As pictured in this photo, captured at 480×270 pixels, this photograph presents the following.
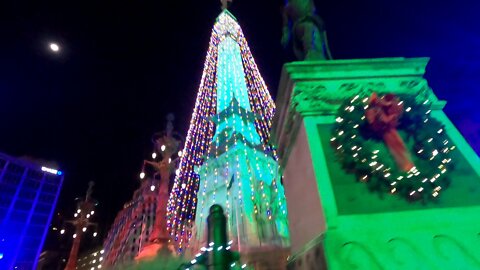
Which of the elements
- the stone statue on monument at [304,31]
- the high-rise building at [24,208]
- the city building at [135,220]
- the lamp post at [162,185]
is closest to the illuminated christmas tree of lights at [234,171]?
the lamp post at [162,185]

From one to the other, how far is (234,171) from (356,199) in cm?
1518

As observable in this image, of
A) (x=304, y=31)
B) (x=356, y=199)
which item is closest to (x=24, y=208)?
(x=304, y=31)

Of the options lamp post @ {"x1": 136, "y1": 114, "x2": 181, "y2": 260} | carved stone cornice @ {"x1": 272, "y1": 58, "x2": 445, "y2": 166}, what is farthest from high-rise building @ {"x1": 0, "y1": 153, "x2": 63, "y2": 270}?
carved stone cornice @ {"x1": 272, "y1": 58, "x2": 445, "y2": 166}

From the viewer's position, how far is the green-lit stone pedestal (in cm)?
277

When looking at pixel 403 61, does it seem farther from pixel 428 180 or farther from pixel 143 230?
pixel 143 230

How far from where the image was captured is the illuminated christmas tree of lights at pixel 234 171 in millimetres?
15688

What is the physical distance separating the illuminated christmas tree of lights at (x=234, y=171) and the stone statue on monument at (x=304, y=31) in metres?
7.99

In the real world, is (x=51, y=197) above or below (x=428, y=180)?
above

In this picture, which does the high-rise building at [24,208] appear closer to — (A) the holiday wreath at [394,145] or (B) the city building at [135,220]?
(B) the city building at [135,220]

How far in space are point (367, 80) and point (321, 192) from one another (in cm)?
209

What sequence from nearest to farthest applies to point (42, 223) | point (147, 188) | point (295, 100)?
A: 1. point (295, 100)
2. point (42, 223)
3. point (147, 188)

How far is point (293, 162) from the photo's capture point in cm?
439

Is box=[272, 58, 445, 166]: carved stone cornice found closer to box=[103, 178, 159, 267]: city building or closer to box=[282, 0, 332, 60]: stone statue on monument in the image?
box=[282, 0, 332, 60]: stone statue on monument

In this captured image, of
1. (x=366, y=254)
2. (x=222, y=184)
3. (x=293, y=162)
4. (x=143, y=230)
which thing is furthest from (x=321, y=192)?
Answer: (x=143, y=230)
